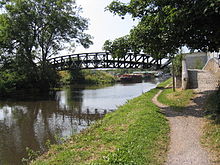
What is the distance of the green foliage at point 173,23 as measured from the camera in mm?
7863

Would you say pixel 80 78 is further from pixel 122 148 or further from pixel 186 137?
pixel 122 148

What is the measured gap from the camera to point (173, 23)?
8.94 m

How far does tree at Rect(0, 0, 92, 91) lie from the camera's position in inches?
1137

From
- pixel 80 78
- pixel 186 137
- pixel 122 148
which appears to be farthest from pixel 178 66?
pixel 80 78

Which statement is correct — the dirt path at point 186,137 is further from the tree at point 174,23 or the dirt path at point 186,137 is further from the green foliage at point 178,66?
the green foliage at point 178,66

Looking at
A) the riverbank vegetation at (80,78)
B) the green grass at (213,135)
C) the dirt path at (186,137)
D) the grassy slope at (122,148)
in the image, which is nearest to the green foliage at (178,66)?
the dirt path at (186,137)

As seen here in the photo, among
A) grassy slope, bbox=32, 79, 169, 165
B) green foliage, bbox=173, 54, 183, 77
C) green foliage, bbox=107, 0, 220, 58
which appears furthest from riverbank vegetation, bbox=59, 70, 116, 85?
grassy slope, bbox=32, 79, 169, 165

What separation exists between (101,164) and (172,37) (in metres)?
8.51

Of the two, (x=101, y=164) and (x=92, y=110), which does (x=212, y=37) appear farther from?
(x=92, y=110)

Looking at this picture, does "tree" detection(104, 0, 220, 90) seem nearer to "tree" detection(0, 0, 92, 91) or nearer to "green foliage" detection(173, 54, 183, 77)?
"green foliage" detection(173, 54, 183, 77)

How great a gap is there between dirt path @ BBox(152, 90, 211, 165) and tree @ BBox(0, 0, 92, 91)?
985 inches

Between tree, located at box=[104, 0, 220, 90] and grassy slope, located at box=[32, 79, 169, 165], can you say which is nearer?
grassy slope, located at box=[32, 79, 169, 165]

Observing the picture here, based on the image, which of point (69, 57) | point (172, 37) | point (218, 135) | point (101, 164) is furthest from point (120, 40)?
point (69, 57)

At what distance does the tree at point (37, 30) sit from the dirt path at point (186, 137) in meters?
25.0
